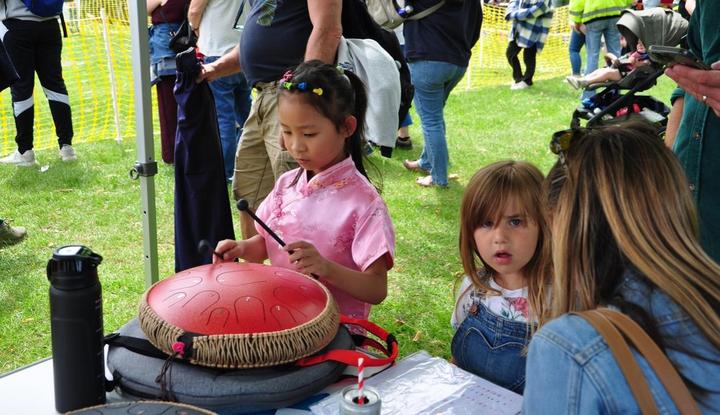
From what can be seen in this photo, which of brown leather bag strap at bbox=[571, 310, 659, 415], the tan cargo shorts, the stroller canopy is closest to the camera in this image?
brown leather bag strap at bbox=[571, 310, 659, 415]

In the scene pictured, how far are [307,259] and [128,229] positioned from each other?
2.99 metres

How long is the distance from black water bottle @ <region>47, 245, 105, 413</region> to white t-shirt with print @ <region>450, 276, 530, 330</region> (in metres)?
1.07

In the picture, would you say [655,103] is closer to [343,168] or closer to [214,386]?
[343,168]

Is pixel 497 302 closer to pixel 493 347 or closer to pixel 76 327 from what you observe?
pixel 493 347

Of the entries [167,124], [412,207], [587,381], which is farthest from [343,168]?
[167,124]

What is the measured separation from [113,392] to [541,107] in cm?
796

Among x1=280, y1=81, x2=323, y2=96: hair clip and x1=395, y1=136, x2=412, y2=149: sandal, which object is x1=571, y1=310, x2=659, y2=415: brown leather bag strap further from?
x1=395, y1=136, x2=412, y2=149: sandal

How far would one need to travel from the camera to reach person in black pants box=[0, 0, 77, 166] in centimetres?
535

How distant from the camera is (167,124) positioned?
18.1 feet

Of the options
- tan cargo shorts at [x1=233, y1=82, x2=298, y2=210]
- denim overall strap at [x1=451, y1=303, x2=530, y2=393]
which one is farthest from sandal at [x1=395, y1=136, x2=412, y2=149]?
denim overall strap at [x1=451, y1=303, x2=530, y2=393]

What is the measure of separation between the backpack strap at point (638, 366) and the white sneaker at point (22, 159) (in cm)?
548

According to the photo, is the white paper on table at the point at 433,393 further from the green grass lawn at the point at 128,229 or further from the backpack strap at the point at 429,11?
the backpack strap at the point at 429,11

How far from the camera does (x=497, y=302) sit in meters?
2.05

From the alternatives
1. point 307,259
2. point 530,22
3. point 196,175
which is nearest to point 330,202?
point 307,259
